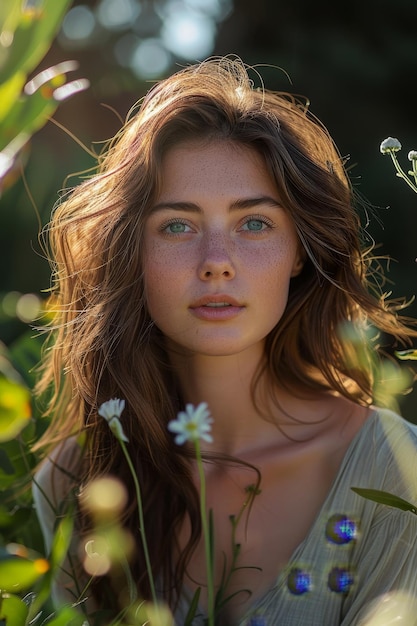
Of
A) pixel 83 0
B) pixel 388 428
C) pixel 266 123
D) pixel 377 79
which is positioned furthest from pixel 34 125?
pixel 83 0

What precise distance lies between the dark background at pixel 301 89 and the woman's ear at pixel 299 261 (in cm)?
169

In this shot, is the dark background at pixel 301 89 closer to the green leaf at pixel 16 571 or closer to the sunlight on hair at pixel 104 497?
the sunlight on hair at pixel 104 497

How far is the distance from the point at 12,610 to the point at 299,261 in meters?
1.09

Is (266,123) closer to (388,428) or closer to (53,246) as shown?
(53,246)

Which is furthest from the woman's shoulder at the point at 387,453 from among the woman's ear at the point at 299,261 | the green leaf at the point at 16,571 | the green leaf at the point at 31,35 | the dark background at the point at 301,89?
the dark background at the point at 301,89

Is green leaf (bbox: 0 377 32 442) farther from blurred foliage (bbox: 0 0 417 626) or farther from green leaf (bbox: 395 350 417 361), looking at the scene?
blurred foliage (bbox: 0 0 417 626)

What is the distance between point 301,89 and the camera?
369 centimetres

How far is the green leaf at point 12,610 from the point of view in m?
0.63

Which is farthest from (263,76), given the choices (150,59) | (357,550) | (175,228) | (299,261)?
(357,550)

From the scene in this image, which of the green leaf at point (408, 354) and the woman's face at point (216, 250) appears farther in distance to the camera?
the woman's face at point (216, 250)

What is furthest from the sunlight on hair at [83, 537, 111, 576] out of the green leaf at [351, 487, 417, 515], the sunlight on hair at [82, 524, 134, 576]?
the green leaf at [351, 487, 417, 515]

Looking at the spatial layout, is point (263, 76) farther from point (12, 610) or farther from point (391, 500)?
point (12, 610)

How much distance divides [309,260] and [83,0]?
10.0ft

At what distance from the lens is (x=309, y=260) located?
1.66 m
